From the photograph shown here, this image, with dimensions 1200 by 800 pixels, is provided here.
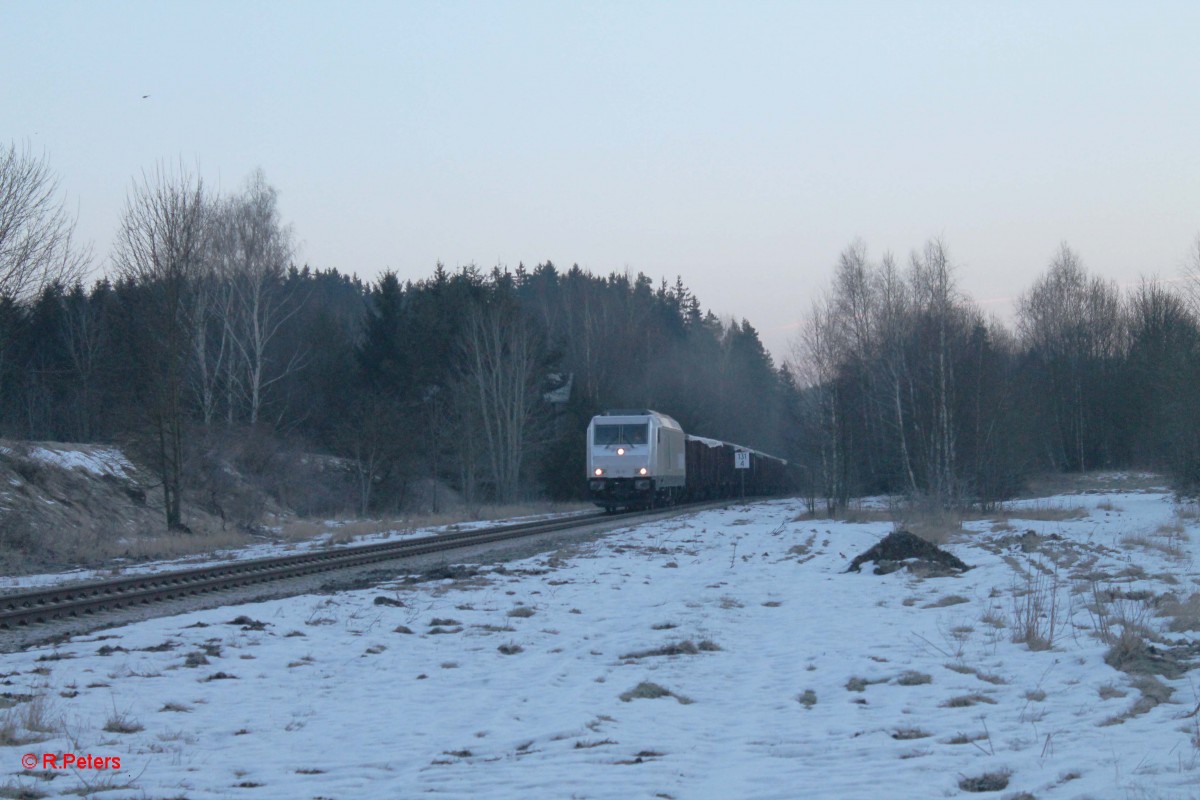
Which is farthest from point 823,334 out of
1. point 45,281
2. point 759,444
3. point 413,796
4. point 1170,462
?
point 759,444

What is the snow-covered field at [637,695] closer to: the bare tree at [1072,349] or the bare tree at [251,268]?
the bare tree at [251,268]

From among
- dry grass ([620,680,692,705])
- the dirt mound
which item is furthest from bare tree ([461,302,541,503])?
dry grass ([620,680,692,705])

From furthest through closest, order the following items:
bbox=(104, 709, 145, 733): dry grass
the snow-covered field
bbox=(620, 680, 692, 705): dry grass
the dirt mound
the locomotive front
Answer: the locomotive front → the dirt mound → bbox=(620, 680, 692, 705): dry grass → bbox=(104, 709, 145, 733): dry grass → the snow-covered field

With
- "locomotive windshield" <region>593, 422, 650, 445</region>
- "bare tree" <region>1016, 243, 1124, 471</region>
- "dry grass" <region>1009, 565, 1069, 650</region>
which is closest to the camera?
"dry grass" <region>1009, 565, 1069, 650</region>

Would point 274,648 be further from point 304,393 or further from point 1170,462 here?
point 304,393

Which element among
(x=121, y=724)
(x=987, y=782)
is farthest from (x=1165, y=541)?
(x=121, y=724)

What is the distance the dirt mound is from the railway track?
329 inches

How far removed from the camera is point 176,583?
13.7 metres

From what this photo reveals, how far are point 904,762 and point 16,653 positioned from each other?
742cm

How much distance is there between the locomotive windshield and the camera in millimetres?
33375

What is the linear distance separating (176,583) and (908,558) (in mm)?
10278

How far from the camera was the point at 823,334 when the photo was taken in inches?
1335

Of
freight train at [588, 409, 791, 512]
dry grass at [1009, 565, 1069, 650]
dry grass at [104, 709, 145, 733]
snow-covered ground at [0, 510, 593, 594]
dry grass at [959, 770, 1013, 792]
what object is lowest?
snow-covered ground at [0, 510, 593, 594]

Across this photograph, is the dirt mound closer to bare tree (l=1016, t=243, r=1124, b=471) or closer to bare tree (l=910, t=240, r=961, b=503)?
bare tree (l=910, t=240, r=961, b=503)
